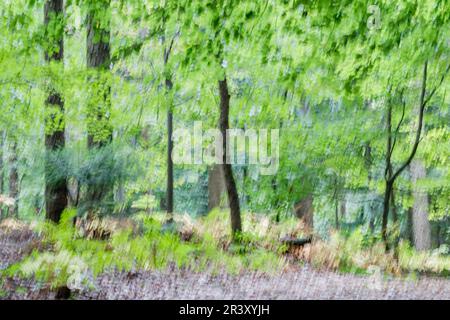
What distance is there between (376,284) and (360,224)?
2405 millimetres

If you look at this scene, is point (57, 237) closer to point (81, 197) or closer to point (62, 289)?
point (81, 197)

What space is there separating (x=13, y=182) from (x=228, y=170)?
474 centimetres

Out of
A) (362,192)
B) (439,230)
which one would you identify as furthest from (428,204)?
(362,192)

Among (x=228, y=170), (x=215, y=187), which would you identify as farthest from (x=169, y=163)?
(x=228, y=170)

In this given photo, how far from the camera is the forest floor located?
12.1 ft

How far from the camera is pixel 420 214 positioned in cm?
819

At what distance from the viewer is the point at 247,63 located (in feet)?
17.5

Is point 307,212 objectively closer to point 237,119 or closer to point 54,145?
point 237,119

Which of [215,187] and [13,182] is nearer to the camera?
[215,187]

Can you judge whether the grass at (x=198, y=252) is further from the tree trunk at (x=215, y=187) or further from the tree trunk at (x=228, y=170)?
the tree trunk at (x=215, y=187)

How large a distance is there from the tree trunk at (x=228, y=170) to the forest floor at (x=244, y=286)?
1683 mm

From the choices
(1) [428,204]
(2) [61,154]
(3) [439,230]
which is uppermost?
(2) [61,154]

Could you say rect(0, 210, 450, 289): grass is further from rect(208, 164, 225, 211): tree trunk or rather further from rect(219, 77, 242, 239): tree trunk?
rect(208, 164, 225, 211): tree trunk

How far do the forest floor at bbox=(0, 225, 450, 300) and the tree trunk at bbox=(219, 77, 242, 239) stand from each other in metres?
1.68
